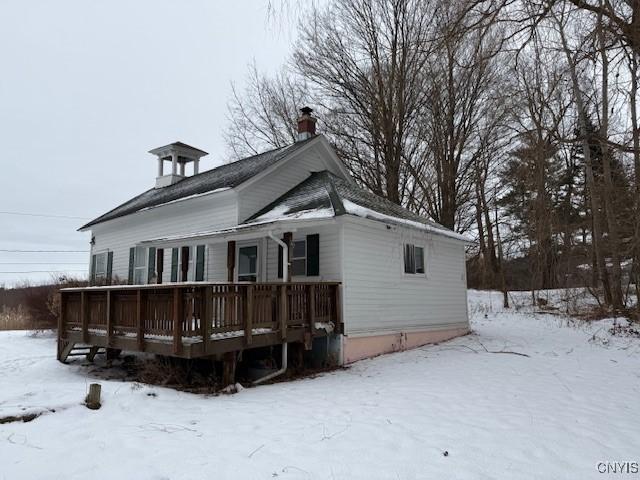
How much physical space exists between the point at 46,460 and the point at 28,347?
9.24 metres

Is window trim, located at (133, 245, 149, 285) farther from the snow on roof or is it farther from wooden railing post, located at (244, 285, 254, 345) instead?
wooden railing post, located at (244, 285, 254, 345)

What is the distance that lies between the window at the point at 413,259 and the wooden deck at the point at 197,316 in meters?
2.93

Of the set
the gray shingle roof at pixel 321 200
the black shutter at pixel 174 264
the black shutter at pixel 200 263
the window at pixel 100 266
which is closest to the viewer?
the gray shingle roof at pixel 321 200

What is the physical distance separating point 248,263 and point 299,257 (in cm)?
168

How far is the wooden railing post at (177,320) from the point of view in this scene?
6652 millimetres

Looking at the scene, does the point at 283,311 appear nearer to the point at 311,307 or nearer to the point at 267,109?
the point at 311,307

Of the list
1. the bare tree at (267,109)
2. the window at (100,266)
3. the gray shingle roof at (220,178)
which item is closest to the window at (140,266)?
the gray shingle roof at (220,178)

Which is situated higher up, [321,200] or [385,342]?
[321,200]

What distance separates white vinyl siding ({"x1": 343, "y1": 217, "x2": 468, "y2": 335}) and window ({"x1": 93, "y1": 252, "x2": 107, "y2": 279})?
424 inches

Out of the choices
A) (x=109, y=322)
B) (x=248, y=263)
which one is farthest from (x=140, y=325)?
(x=248, y=263)

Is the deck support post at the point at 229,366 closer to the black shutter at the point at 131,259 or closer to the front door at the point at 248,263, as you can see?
the front door at the point at 248,263

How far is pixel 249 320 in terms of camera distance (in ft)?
24.3

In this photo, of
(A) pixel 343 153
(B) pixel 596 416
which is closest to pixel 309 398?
(B) pixel 596 416

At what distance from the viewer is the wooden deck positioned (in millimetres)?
6793
